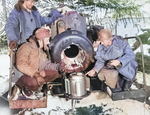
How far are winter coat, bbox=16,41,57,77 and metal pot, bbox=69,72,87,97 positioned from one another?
0.36 m

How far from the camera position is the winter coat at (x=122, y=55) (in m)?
1.73

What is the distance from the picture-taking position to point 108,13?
6.41 feet

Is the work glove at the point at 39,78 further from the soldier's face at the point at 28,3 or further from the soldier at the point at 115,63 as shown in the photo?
the soldier's face at the point at 28,3

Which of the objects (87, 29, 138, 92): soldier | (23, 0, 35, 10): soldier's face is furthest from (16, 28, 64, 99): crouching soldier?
(87, 29, 138, 92): soldier

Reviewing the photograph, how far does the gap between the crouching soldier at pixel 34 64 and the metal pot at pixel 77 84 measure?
300mm

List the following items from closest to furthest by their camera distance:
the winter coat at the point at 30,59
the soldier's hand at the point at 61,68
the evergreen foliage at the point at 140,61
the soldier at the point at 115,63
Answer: the winter coat at the point at 30,59 < the soldier at the point at 115,63 < the soldier's hand at the point at 61,68 < the evergreen foliage at the point at 140,61

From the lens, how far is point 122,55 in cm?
175

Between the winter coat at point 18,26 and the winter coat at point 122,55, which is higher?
the winter coat at point 18,26

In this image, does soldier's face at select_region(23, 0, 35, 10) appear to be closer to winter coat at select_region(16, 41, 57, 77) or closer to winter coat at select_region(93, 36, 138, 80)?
winter coat at select_region(16, 41, 57, 77)

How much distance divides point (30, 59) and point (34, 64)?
0.07m

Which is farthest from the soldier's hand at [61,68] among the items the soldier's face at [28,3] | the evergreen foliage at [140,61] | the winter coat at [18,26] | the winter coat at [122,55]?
the evergreen foliage at [140,61]

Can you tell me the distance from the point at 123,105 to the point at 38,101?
1091 millimetres

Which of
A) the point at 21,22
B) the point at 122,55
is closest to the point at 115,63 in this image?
the point at 122,55

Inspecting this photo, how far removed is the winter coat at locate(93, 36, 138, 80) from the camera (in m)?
1.73
